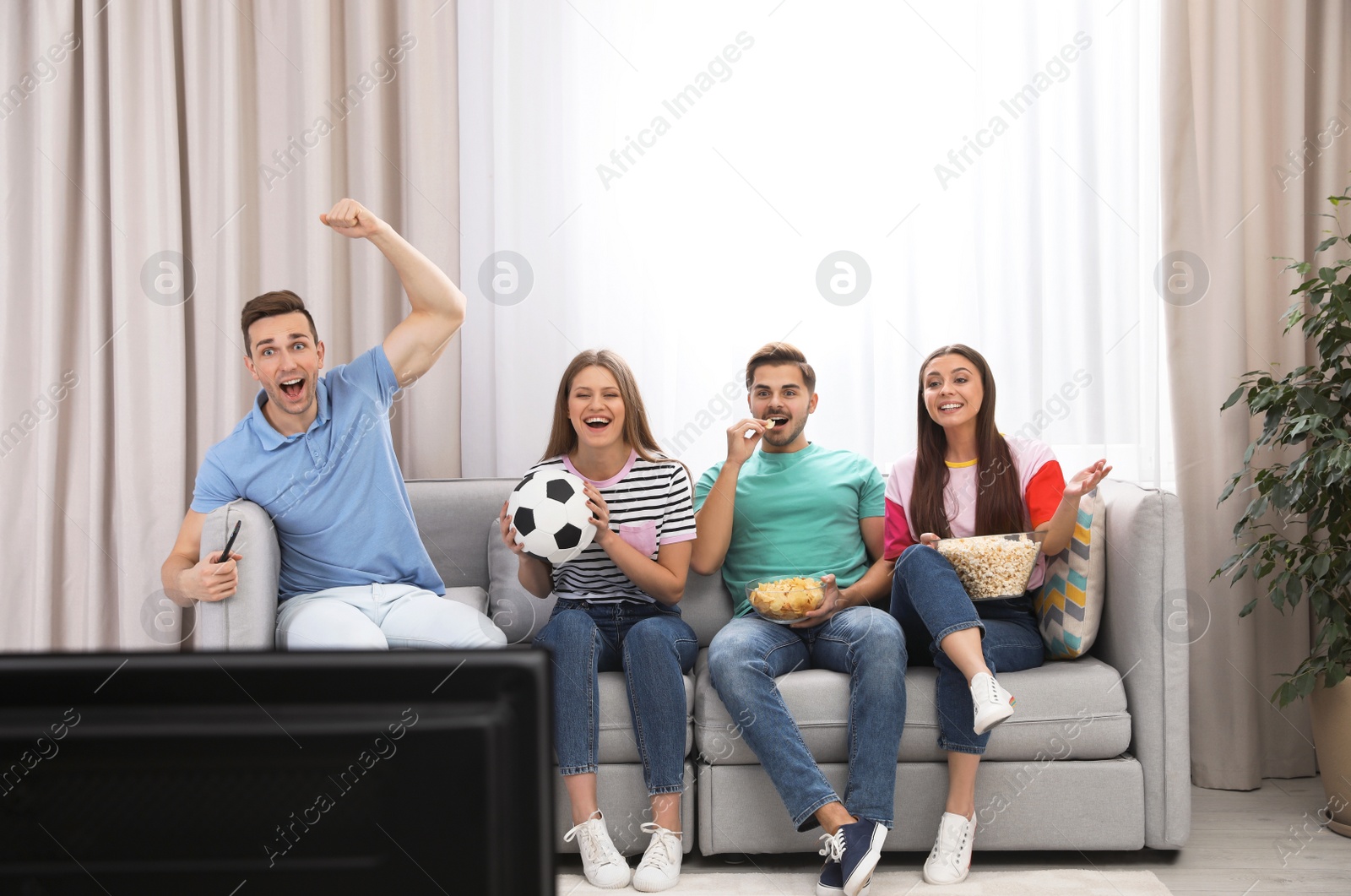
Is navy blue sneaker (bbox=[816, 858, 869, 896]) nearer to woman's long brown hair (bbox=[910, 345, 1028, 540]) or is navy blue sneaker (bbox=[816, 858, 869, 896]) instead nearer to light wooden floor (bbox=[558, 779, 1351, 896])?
light wooden floor (bbox=[558, 779, 1351, 896])

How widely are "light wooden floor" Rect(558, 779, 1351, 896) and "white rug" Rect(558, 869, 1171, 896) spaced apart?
0.04 m

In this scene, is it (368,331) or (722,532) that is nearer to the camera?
(722,532)

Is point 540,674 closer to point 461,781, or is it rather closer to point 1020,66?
point 461,781

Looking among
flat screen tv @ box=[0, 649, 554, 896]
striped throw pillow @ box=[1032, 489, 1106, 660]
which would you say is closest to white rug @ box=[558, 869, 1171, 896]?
striped throw pillow @ box=[1032, 489, 1106, 660]

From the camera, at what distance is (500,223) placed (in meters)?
2.71

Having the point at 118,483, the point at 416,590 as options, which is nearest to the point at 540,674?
the point at 416,590

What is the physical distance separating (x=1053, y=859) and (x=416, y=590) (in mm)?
1430

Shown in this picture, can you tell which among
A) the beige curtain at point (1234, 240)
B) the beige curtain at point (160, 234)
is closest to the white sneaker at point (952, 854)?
the beige curtain at point (1234, 240)

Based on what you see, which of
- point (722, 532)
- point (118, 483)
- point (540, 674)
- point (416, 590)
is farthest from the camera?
point (118, 483)

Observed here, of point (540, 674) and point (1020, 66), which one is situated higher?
point (1020, 66)

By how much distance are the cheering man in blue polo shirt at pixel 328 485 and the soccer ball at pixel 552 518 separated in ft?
0.66

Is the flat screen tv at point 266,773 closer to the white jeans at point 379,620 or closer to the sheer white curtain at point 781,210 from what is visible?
the white jeans at point 379,620

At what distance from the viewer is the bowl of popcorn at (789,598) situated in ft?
6.70

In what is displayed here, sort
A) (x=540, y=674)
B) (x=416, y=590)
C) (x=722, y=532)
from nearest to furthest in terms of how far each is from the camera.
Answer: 1. (x=540, y=674)
2. (x=416, y=590)
3. (x=722, y=532)
